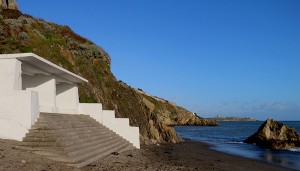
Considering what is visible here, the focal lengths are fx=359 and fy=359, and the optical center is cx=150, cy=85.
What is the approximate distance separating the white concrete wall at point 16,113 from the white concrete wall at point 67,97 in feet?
32.0

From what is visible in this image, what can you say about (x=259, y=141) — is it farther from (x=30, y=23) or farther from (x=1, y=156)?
(x=1, y=156)

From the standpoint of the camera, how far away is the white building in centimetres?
1409

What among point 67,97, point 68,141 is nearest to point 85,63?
point 67,97

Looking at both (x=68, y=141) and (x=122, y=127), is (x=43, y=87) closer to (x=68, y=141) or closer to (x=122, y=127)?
(x=122, y=127)

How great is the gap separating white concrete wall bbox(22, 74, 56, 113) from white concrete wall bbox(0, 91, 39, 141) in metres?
5.77

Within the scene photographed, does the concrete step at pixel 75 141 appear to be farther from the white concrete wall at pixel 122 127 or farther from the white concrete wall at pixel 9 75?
the white concrete wall at pixel 122 127

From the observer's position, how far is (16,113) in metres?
14.2

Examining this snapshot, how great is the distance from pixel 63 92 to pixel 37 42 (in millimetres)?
10667

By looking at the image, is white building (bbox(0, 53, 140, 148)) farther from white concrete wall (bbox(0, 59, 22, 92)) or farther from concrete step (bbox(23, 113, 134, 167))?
concrete step (bbox(23, 113, 134, 167))

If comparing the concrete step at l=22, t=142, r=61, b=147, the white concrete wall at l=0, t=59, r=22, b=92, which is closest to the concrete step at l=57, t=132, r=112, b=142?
the concrete step at l=22, t=142, r=61, b=147

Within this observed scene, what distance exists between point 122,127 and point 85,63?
52.6 ft

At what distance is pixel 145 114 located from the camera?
121 feet

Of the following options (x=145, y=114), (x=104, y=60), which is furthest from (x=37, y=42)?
(x=145, y=114)

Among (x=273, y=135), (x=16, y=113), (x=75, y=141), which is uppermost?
(x=16, y=113)
